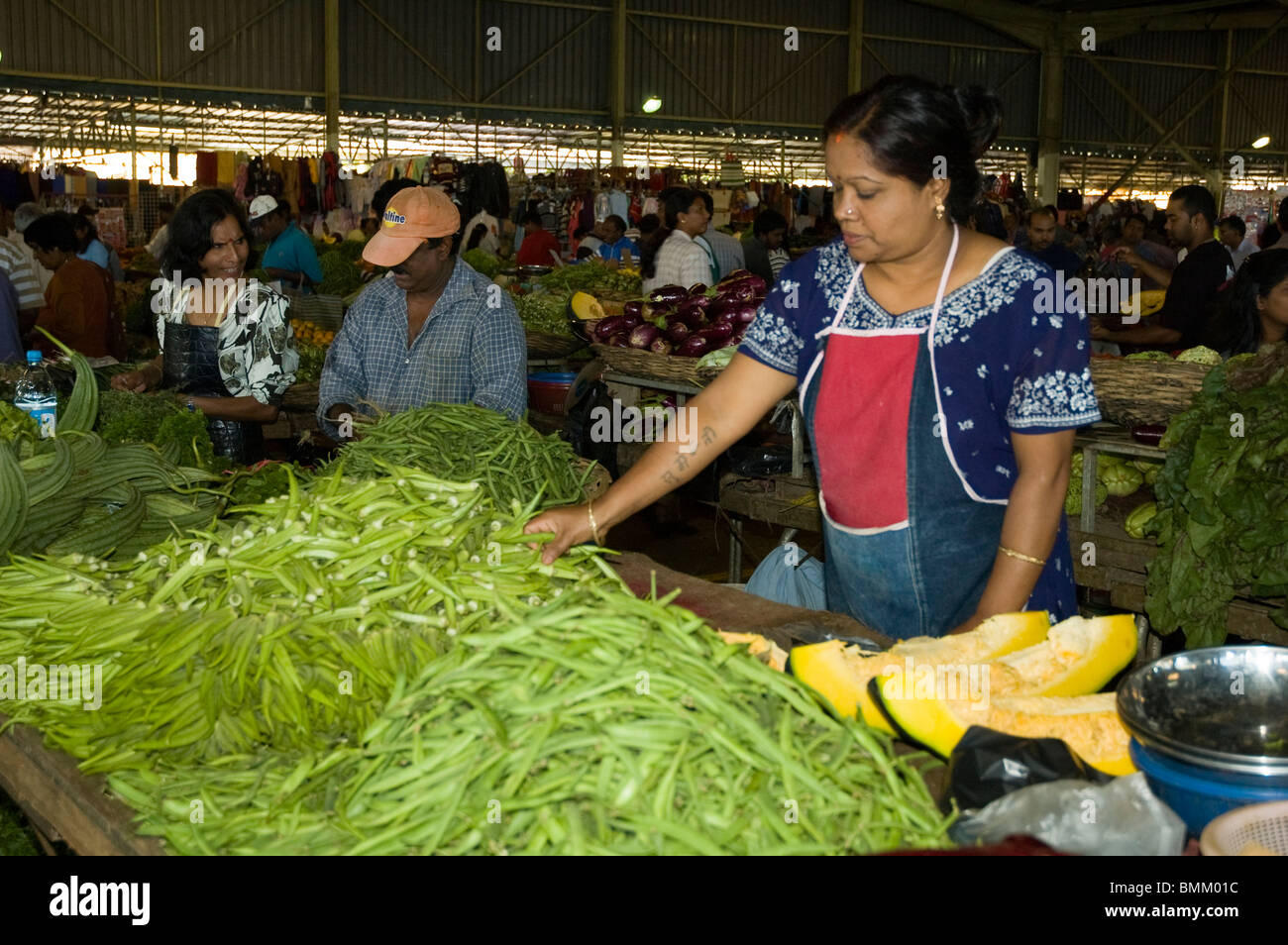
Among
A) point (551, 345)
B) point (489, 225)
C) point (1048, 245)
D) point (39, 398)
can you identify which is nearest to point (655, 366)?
point (551, 345)

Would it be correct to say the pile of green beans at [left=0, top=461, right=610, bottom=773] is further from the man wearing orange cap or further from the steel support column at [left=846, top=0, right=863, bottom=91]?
the steel support column at [left=846, top=0, right=863, bottom=91]

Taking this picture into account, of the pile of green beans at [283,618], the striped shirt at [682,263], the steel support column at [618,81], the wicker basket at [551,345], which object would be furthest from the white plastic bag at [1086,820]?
the steel support column at [618,81]

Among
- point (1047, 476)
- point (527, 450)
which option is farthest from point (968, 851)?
point (527, 450)

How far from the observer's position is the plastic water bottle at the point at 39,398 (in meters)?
3.42

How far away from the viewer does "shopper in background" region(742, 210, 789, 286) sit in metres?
9.74

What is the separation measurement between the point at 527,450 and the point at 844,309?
41.9 inches

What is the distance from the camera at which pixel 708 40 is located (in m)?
18.9

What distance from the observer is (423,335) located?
13.3ft

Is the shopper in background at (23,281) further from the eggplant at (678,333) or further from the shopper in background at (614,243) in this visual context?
the shopper in background at (614,243)

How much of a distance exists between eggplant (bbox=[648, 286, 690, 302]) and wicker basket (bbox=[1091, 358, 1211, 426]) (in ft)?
8.28

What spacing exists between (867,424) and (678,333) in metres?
3.67

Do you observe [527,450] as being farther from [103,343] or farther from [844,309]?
[103,343]

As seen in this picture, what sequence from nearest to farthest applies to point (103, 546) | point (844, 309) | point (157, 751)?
1. point (157, 751)
2. point (844, 309)
3. point (103, 546)

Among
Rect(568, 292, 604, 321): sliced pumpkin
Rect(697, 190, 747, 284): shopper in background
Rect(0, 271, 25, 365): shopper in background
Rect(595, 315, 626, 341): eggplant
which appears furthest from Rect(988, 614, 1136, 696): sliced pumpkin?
Rect(697, 190, 747, 284): shopper in background
